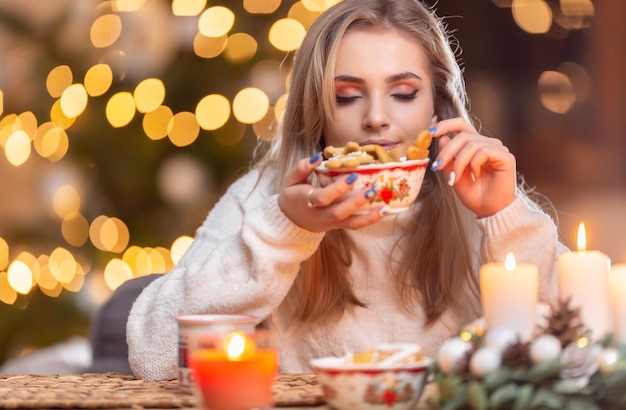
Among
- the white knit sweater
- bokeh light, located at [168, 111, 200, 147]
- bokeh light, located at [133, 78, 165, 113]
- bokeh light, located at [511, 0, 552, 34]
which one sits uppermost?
bokeh light, located at [511, 0, 552, 34]

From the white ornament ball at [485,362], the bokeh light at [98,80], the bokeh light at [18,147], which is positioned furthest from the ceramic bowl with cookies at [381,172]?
the bokeh light at [18,147]

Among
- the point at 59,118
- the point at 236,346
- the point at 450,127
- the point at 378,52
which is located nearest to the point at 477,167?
the point at 450,127

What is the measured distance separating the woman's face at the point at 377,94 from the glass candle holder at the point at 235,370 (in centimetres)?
68

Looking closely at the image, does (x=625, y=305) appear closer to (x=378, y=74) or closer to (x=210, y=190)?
(x=378, y=74)

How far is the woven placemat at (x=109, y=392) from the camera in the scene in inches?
50.6

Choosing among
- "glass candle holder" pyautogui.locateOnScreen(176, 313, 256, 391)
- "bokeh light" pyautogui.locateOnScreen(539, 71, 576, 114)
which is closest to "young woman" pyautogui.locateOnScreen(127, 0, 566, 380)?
"glass candle holder" pyautogui.locateOnScreen(176, 313, 256, 391)

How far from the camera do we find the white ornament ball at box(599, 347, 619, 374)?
108cm

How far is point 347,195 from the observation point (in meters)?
1.40

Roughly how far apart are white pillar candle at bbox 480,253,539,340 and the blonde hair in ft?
2.26

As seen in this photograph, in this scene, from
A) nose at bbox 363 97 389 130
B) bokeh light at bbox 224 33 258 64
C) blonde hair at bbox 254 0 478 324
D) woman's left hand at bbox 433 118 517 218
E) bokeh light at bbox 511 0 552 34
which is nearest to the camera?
woman's left hand at bbox 433 118 517 218

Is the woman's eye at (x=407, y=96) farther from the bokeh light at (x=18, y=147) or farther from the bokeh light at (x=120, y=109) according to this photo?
the bokeh light at (x=18, y=147)

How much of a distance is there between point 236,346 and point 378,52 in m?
0.81

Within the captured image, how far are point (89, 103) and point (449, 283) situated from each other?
1.76 meters

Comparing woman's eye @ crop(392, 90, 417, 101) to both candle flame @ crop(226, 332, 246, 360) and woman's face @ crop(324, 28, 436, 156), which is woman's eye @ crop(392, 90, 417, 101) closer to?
woman's face @ crop(324, 28, 436, 156)
